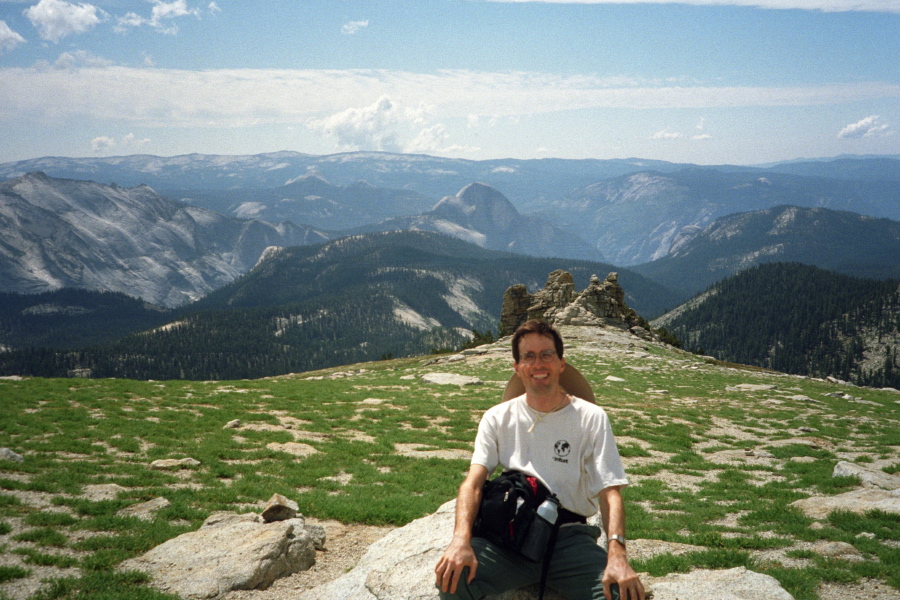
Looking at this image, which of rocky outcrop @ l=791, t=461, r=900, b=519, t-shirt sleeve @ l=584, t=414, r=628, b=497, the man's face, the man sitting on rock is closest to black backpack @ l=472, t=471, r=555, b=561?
the man sitting on rock

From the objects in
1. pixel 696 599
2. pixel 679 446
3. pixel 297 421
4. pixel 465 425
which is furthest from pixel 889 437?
pixel 297 421

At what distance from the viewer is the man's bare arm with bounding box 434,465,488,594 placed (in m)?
5.73

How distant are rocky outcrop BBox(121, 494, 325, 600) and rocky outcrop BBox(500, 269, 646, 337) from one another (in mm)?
59478

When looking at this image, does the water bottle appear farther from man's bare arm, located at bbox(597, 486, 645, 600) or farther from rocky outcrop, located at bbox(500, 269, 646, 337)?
rocky outcrop, located at bbox(500, 269, 646, 337)

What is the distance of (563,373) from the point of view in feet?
24.1

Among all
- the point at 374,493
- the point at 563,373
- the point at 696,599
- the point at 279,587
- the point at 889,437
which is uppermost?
the point at 563,373

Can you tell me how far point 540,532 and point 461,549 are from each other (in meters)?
0.94

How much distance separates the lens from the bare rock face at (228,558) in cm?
809

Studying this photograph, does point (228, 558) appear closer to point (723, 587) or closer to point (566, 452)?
point (566, 452)

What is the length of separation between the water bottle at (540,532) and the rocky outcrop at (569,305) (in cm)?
6174

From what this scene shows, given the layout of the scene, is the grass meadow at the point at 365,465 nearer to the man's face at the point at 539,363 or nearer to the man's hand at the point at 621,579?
the man's hand at the point at 621,579

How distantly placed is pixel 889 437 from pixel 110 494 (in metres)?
29.6

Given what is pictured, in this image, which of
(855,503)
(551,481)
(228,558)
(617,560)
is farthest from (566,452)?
(855,503)

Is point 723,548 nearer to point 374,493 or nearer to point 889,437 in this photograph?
point 374,493
